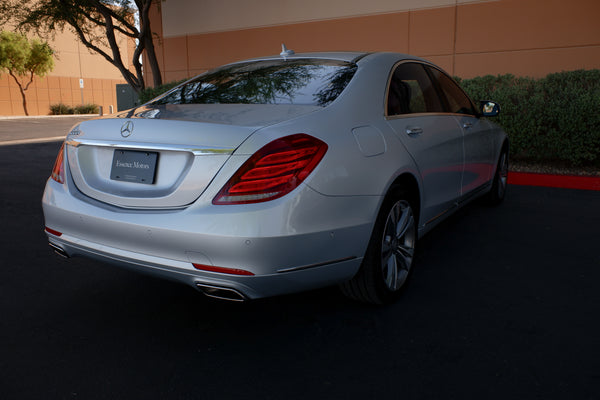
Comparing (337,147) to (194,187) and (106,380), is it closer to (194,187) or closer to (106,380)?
(194,187)

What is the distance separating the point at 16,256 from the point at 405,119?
333 cm

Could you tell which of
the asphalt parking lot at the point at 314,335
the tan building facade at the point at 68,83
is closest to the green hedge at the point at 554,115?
the asphalt parking lot at the point at 314,335

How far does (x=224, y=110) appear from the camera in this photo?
2850 mm

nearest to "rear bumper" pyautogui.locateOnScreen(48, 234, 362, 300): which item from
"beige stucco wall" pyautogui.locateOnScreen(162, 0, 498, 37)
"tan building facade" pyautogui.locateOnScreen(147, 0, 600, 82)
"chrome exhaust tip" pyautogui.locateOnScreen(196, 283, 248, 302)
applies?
"chrome exhaust tip" pyautogui.locateOnScreen(196, 283, 248, 302)

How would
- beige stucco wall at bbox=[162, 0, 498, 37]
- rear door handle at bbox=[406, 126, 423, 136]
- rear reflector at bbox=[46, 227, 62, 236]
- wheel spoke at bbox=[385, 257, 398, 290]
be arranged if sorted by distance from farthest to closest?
beige stucco wall at bbox=[162, 0, 498, 37]
rear door handle at bbox=[406, 126, 423, 136]
wheel spoke at bbox=[385, 257, 398, 290]
rear reflector at bbox=[46, 227, 62, 236]

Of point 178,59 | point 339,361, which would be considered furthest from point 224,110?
point 178,59

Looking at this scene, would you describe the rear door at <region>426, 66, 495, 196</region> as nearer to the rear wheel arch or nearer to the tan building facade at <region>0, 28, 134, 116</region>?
the rear wheel arch

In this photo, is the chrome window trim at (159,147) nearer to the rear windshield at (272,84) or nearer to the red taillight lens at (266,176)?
the red taillight lens at (266,176)

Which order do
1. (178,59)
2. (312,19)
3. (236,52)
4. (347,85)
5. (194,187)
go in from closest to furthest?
(194,187), (347,85), (312,19), (236,52), (178,59)

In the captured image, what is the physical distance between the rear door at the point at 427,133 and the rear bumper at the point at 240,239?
79 cm

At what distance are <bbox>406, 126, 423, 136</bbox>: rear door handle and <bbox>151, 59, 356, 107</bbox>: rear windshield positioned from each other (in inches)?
20.5

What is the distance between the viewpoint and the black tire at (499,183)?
19.3 ft

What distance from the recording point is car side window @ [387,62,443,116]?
135 inches

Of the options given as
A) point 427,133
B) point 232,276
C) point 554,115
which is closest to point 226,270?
point 232,276
